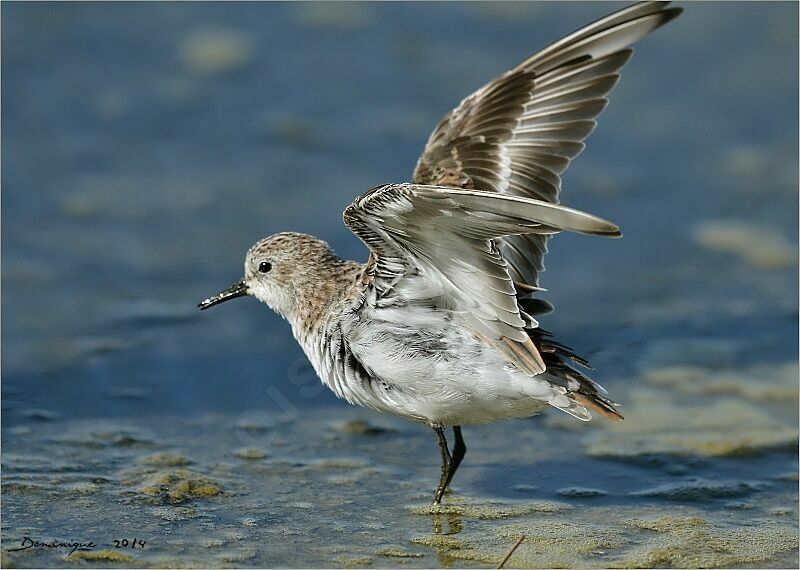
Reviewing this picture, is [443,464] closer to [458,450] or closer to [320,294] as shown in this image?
[458,450]

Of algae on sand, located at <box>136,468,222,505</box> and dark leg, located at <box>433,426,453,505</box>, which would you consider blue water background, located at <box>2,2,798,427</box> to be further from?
dark leg, located at <box>433,426,453,505</box>

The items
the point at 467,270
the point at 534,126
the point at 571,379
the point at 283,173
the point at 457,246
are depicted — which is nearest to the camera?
the point at 457,246

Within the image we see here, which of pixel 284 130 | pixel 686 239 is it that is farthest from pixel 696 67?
pixel 284 130

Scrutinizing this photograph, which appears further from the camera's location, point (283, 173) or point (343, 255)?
Result: point (283, 173)

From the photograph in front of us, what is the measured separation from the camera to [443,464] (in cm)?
590

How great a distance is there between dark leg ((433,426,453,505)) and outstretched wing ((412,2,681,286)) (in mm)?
852

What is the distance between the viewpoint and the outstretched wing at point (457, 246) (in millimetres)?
4320

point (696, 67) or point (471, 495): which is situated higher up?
point (696, 67)

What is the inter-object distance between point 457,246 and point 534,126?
1.61m

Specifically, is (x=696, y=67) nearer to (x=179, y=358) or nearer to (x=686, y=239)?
(x=686, y=239)

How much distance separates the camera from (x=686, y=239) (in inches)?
343

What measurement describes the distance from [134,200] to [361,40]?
8.42ft
